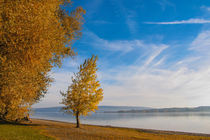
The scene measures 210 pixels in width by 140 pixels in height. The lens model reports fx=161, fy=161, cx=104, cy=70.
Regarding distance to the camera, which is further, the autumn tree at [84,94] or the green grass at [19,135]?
the autumn tree at [84,94]

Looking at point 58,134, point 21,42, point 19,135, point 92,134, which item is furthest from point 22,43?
point 92,134

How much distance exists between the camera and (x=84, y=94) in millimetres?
29969

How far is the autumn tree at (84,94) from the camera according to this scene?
98.1ft

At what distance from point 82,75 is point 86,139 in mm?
15048

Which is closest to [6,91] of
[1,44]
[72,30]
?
[1,44]

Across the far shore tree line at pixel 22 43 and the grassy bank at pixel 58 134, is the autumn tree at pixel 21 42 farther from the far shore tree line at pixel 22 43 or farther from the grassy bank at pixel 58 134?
the grassy bank at pixel 58 134

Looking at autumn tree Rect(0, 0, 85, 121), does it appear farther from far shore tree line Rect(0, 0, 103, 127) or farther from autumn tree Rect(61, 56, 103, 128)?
autumn tree Rect(61, 56, 103, 128)

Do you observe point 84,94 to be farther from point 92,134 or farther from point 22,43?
point 22,43

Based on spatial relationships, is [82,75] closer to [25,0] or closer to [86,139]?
[86,139]

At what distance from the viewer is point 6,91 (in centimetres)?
963

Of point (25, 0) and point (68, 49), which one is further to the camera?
point (68, 49)

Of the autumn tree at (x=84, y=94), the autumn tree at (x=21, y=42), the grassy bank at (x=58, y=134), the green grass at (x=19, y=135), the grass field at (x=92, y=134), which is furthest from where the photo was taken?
the autumn tree at (x=84, y=94)

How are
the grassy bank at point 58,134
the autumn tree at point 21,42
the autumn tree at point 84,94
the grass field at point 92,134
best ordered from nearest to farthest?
the autumn tree at point 21,42 < the grassy bank at point 58,134 < the grass field at point 92,134 < the autumn tree at point 84,94

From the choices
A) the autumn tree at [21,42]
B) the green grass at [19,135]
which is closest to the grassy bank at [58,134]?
the green grass at [19,135]
